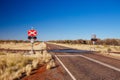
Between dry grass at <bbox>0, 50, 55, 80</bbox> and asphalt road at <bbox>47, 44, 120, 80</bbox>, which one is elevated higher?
dry grass at <bbox>0, 50, 55, 80</bbox>

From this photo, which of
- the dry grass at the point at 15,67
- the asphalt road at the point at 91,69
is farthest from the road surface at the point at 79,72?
the dry grass at the point at 15,67

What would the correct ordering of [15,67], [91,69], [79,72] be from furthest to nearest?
[91,69] < [15,67] < [79,72]

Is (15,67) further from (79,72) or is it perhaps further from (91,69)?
(91,69)

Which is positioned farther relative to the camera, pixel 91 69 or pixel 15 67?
pixel 91 69

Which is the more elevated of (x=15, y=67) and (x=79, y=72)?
(x=15, y=67)

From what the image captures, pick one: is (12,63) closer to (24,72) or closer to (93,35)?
(24,72)

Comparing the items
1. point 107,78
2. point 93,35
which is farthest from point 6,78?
point 93,35

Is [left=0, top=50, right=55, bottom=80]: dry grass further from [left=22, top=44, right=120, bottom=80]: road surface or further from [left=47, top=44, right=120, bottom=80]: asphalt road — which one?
[left=47, top=44, right=120, bottom=80]: asphalt road

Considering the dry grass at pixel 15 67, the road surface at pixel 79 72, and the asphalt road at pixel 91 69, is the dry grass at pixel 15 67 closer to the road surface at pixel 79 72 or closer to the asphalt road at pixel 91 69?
the road surface at pixel 79 72

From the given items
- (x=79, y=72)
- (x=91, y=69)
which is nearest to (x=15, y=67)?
(x=79, y=72)

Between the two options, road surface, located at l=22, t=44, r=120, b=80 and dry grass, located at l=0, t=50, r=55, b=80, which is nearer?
dry grass, located at l=0, t=50, r=55, b=80

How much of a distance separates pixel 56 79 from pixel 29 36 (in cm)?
1733

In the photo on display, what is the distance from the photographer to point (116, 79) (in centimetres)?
1131

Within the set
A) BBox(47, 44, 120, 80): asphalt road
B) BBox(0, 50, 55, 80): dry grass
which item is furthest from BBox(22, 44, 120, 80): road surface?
BBox(0, 50, 55, 80): dry grass
